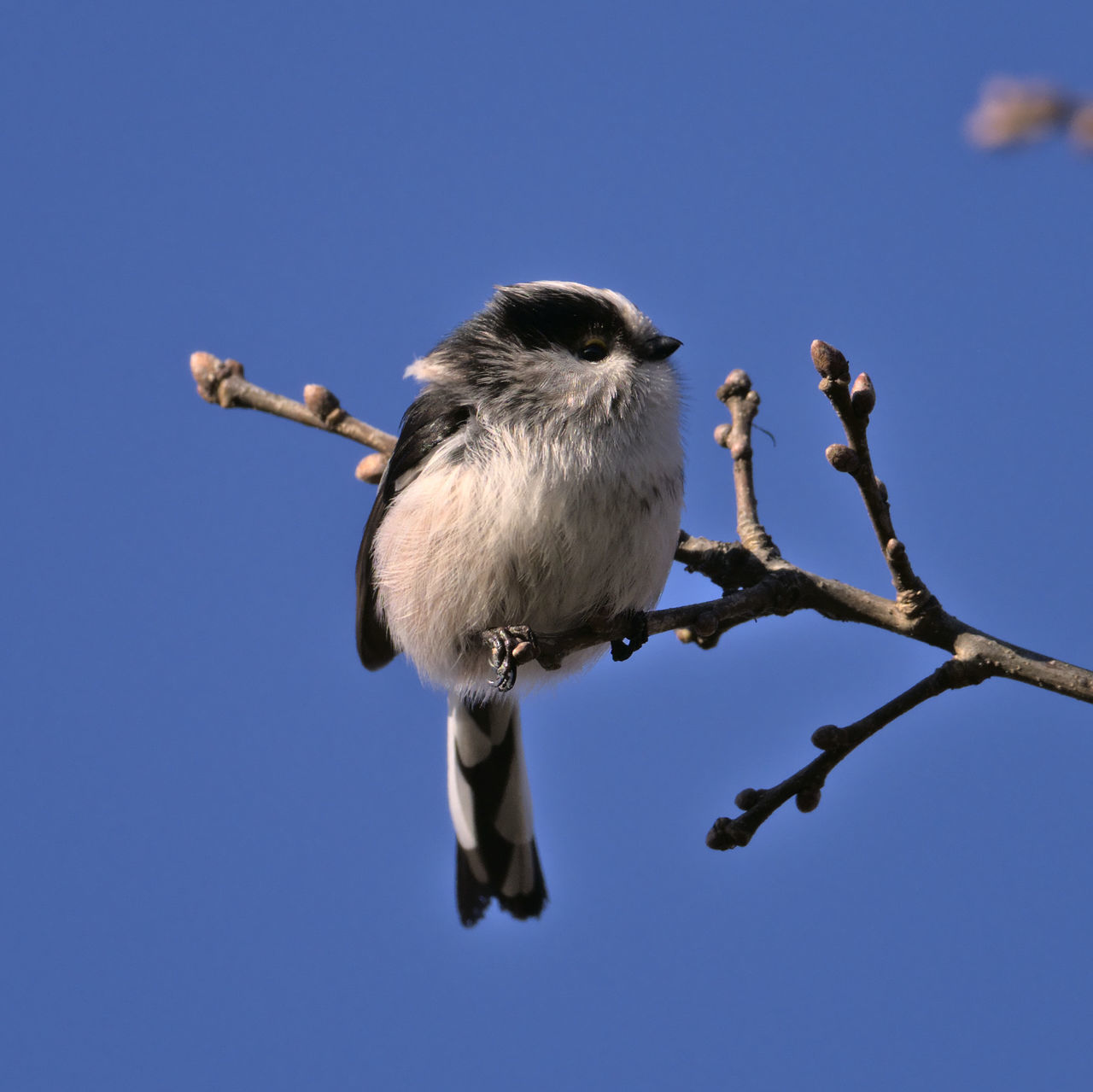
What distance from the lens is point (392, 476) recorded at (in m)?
3.64

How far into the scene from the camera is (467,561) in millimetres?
3291

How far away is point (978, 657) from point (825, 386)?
84 cm

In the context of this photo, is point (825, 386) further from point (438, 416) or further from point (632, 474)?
point (438, 416)

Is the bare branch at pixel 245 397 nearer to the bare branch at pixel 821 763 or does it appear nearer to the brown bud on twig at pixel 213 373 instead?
the brown bud on twig at pixel 213 373

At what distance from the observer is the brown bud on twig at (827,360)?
2166 millimetres

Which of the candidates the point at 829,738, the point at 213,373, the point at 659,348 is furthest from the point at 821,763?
the point at 213,373

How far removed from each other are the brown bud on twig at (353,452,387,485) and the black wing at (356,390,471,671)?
136 mm

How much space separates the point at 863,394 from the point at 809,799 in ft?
3.08

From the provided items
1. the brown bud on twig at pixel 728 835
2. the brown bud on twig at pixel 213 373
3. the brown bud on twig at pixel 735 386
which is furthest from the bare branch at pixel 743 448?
the brown bud on twig at pixel 213 373

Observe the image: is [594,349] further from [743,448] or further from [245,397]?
[245,397]

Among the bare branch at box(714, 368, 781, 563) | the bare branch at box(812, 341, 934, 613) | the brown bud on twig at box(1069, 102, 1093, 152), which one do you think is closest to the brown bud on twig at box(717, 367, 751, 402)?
the bare branch at box(714, 368, 781, 563)

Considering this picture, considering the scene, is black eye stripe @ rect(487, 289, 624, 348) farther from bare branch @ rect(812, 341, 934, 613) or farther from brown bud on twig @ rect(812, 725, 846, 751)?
brown bud on twig @ rect(812, 725, 846, 751)

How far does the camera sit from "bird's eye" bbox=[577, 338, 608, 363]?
3.51 m

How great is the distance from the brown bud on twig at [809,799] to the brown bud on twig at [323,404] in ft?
6.37
